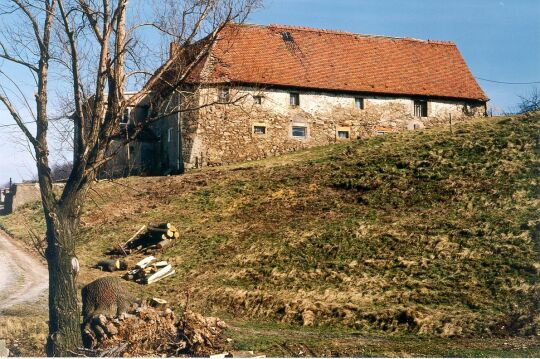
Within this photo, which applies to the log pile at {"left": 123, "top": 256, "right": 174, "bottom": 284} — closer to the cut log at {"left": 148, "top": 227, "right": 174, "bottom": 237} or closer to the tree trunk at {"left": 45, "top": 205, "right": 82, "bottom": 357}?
the cut log at {"left": 148, "top": 227, "right": 174, "bottom": 237}

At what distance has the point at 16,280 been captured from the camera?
70.7ft

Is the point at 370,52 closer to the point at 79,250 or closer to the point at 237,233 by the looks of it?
the point at 237,233

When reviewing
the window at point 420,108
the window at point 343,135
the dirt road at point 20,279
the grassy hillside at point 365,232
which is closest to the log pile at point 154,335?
the grassy hillside at point 365,232

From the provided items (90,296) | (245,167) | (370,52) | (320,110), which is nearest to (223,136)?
(245,167)

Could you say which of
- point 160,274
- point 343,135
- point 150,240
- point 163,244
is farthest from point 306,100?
point 160,274

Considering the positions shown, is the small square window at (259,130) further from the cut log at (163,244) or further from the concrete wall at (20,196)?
the concrete wall at (20,196)

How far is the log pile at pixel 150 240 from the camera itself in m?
23.2

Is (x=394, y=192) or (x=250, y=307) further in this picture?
(x=394, y=192)

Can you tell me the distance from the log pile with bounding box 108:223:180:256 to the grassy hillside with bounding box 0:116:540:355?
2.04ft

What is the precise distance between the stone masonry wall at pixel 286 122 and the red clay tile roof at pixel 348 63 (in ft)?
2.66

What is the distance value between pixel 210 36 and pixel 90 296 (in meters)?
6.52

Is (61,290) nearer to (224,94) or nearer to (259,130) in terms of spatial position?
(224,94)

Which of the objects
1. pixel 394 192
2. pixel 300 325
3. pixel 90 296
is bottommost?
pixel 300 325

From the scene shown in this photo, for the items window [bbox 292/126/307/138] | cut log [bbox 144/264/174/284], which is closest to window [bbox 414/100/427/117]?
window [bbox 292/126/307/138]
